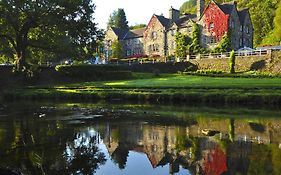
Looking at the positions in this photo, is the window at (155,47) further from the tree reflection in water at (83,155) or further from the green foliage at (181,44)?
the tree reflection in water at (83,155)

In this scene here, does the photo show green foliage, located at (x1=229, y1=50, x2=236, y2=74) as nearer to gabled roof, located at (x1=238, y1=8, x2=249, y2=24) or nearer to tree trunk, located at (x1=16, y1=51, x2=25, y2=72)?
gabled roof, located at (x1=238, y1=8, x2=249, y2=24)

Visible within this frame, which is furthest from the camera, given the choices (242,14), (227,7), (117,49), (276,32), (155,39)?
(276,32)

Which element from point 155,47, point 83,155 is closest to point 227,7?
point 155,47

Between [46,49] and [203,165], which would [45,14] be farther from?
[203,165]

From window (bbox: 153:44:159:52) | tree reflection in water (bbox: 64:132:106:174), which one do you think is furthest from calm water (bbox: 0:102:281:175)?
window (bbox: 153:44:159:52)

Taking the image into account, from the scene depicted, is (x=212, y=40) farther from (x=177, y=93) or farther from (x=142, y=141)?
(x=142, y=141)

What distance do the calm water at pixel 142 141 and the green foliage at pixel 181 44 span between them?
164 feet

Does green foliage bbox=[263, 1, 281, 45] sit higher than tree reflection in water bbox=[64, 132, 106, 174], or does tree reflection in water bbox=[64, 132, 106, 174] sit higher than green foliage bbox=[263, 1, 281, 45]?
green foliage bbox=[263, 1, 281, 45]

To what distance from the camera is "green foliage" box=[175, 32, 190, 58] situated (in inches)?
3191

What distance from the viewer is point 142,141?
1991 centimetres

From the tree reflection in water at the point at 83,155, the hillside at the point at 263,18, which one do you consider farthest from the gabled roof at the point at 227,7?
the tree reflection in water at the point at 83,155

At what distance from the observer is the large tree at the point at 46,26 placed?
172 feet

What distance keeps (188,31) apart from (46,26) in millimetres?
37701

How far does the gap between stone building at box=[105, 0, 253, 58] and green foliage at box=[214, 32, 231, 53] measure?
6.73 ft
